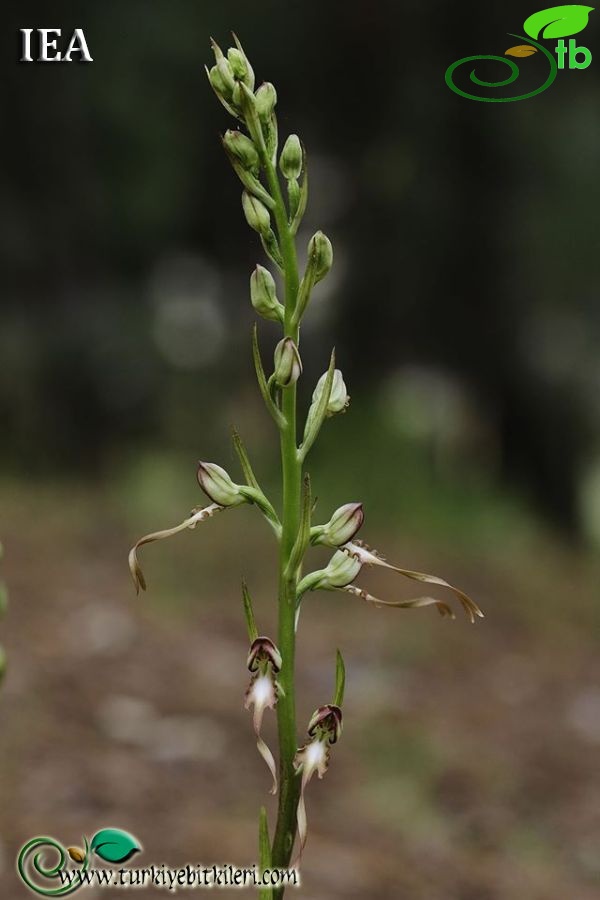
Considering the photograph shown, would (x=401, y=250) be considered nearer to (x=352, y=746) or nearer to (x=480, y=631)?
(x=480, y=631)

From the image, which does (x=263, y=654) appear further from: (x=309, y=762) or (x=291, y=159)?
(x=291, y=159)

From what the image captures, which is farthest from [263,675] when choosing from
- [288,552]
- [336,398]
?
[336,398]

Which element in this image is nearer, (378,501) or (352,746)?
(352,746)

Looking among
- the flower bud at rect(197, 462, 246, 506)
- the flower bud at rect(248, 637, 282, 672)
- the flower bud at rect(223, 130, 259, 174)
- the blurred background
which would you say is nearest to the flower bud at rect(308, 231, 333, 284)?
the flower bud at rect(223, 130, 259, 174)

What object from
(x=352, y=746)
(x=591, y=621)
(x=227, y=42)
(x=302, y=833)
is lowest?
(x=591, y=621)

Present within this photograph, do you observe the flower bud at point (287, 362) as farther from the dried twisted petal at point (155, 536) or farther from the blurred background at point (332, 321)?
the blurred background at point (332, 321)

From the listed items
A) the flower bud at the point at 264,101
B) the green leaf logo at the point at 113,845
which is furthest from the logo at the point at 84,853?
the flower bud at the point at 264,101

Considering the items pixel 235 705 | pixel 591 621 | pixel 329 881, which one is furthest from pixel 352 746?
pixel 591 621
